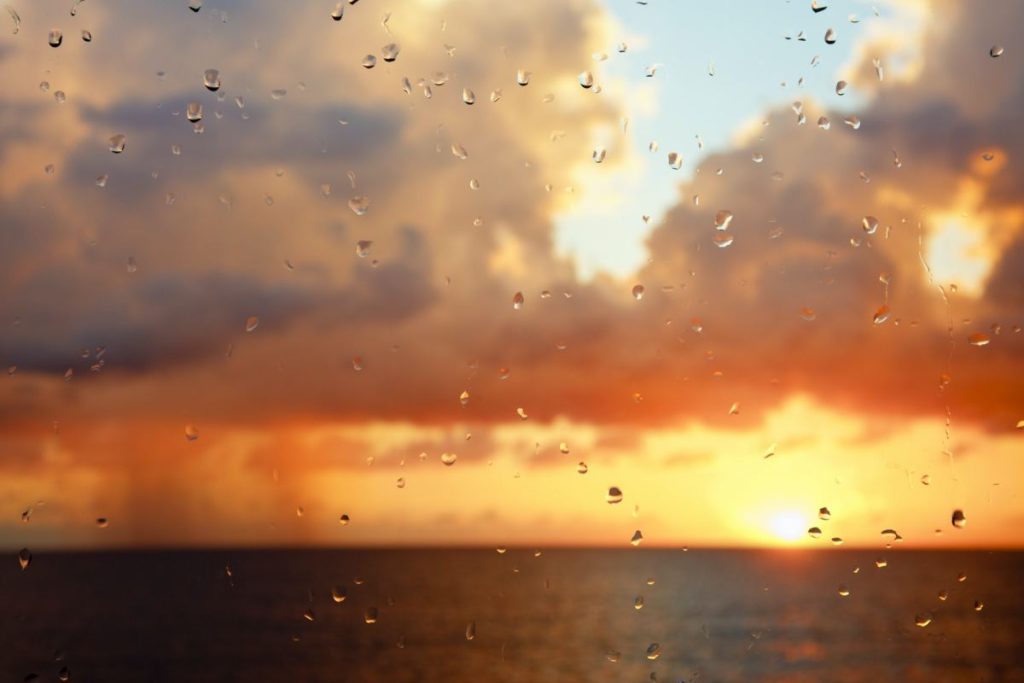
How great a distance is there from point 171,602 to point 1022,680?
64915 millimetres

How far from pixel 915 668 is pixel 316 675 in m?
26.7

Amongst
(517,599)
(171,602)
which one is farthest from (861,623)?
(171,602)

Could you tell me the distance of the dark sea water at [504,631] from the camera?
155 ft

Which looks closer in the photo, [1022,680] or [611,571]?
[1022,680]

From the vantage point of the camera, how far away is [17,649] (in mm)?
55438

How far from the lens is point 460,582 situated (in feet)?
353

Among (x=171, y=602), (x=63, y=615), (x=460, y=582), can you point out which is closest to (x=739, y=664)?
(x=63, y=615)

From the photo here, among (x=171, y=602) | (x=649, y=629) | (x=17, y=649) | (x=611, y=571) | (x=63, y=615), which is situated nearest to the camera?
(x=17, y=649)

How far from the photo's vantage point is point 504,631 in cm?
6341

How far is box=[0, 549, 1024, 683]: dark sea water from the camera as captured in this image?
47.2 meters

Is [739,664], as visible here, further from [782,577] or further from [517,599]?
[782,577]

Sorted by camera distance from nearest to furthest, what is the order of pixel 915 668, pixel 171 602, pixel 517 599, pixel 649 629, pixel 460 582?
1. pixel 915 668
2. pixel 649 629
3. pixel 171 602
4. pixel 517 599
5. pixel 460 582

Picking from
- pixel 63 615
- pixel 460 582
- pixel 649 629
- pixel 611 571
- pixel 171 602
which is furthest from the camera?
pixel 611 571

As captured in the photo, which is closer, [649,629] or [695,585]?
[649,629]
